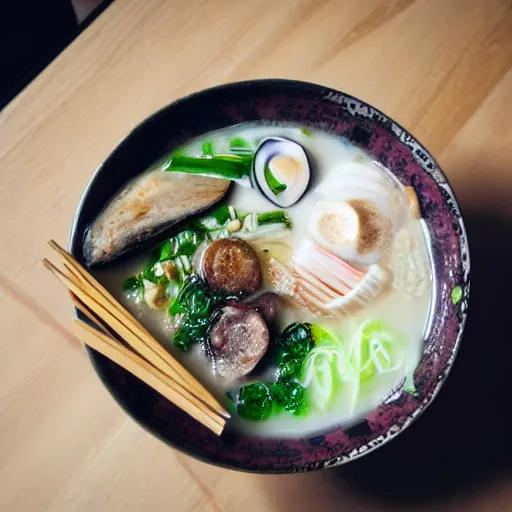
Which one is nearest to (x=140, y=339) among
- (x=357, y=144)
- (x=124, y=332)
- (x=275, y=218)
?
(x=124, y=332)

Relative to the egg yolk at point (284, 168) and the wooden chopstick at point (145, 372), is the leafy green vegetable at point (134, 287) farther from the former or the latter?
the egg yolk at point (284, 168)

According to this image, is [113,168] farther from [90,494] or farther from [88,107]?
[90,494]

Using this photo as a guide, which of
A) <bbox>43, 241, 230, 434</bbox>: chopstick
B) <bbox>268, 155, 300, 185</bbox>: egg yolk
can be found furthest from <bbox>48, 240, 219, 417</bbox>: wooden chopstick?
<bbox>268, 155, 300, 185</bbox>: egg yolk

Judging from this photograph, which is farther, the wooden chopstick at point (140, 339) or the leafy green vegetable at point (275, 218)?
the leafy green vegetable at point (275, 218)

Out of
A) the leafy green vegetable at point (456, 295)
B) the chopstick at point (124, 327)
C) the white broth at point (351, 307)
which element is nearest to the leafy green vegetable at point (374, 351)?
the white broth at point (351, 307)

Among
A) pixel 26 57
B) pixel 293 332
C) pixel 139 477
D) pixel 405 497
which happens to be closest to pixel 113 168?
pixel 293 332

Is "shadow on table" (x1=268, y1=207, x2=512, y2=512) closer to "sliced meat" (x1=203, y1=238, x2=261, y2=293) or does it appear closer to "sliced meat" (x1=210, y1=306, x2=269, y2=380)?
"sliced meat" (x1=210, y1=306, x2=269, y2=380)

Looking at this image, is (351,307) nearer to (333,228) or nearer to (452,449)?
(333,228)
